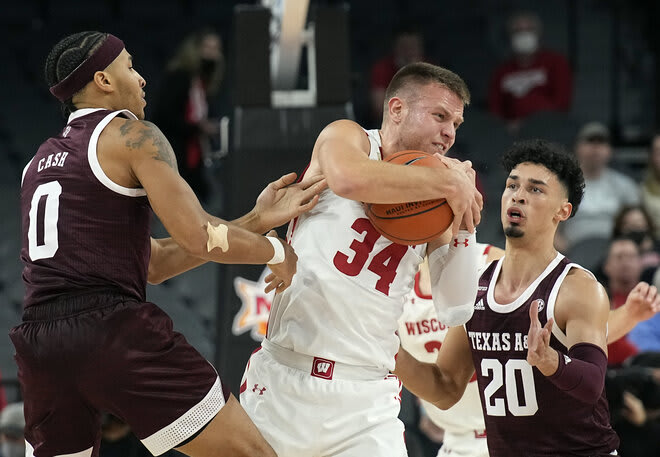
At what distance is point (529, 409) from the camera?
4387mm

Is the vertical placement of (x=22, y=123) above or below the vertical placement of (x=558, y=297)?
below

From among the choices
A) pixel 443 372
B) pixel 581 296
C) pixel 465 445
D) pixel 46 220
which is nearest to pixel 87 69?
pixel 46 220

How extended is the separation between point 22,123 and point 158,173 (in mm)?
8538

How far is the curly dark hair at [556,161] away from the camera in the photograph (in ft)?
15.1

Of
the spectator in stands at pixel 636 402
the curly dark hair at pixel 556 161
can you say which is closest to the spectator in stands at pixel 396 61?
the spectator in stands at pixel 636 402

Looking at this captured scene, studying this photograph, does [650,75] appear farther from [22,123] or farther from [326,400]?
[326,400]

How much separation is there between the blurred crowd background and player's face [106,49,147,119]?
126 inches

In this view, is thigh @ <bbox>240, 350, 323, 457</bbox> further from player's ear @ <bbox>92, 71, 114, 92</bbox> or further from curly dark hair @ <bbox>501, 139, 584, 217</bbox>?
curly dark hair @ <bbox>501, 139, 584, 217</bbox>

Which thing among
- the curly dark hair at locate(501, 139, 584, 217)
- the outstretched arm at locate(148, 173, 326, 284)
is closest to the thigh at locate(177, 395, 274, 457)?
the outstretched arm at locate(148, 173, 326, 284)

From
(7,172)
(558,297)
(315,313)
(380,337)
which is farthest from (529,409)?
(7,172)

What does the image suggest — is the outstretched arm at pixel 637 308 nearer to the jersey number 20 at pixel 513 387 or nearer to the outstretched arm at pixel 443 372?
the jersey number 20 at pixel 513 387

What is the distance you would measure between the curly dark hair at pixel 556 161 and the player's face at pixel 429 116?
2.10ft

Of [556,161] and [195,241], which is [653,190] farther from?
[195,241]

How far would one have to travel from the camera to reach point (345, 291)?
13.1 feet
